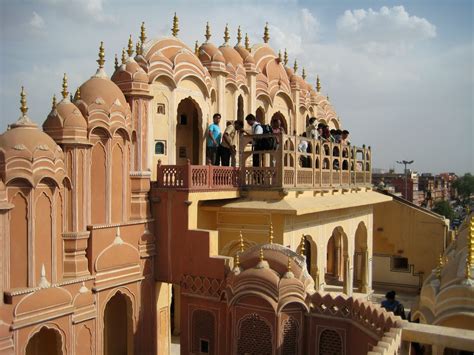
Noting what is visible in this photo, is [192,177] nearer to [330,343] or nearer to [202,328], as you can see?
[202,328]

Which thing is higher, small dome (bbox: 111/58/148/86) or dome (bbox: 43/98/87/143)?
small dome (bbox: 111/58/148/86)

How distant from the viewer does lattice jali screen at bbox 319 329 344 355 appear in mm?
10023

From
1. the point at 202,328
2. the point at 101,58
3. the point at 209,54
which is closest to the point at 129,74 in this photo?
the point at 101,58

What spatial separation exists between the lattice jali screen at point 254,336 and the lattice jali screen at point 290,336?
11.8 inches

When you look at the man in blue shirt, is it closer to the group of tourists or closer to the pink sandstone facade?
the group of tourists

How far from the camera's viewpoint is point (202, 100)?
585 inches

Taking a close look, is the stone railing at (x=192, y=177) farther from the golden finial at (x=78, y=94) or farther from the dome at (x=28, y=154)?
the dome at (x=28, y=154)

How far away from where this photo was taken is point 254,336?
10391 millimetres

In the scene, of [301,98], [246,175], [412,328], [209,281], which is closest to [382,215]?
[301,98]

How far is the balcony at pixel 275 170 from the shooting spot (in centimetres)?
1262

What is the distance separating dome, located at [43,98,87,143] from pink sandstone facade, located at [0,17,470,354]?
26 millimetres

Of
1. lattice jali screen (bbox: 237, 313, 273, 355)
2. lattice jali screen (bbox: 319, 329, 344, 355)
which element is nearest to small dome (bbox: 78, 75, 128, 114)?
lattice jali screen (bbox: 237, 313, 273, 355)

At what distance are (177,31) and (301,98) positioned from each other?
7.81 m

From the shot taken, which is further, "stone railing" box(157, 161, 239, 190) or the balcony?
the balcony
